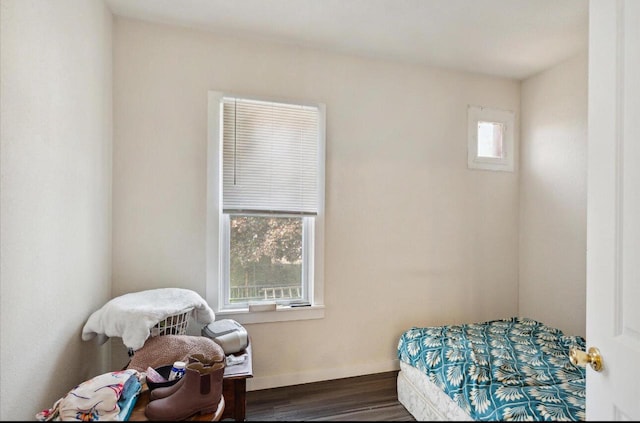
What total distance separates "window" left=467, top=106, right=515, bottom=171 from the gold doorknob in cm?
200

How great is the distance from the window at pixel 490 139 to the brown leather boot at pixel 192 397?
2.50 metres

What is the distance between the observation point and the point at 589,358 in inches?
37.4

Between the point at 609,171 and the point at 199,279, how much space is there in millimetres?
2065

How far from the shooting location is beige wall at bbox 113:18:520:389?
80.4 inches

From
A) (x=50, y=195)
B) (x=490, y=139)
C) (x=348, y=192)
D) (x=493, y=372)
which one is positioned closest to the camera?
(x=50, y=195)

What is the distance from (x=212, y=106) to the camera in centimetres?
215

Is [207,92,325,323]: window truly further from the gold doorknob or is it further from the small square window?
the gold doorknob

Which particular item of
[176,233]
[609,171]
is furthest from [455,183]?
[176,233]

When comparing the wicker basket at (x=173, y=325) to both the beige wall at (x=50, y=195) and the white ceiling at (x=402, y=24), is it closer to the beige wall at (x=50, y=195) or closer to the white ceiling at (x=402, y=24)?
the beige wall at (x=50, y=195)

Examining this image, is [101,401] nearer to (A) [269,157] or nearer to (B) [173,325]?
(B) [173,325]

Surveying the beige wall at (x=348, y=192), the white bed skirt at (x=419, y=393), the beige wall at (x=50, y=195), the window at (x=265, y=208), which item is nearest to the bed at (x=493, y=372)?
the white bed skirt at (x=419, y=393)

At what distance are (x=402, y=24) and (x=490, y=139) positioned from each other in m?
1.35

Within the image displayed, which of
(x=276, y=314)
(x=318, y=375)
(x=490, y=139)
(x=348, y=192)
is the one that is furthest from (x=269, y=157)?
(x=490, y=139)

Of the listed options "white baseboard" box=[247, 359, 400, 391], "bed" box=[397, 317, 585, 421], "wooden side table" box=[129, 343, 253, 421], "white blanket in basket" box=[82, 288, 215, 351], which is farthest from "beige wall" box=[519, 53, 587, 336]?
"white blanket in basket" box=[82, 288, 215, 351]
